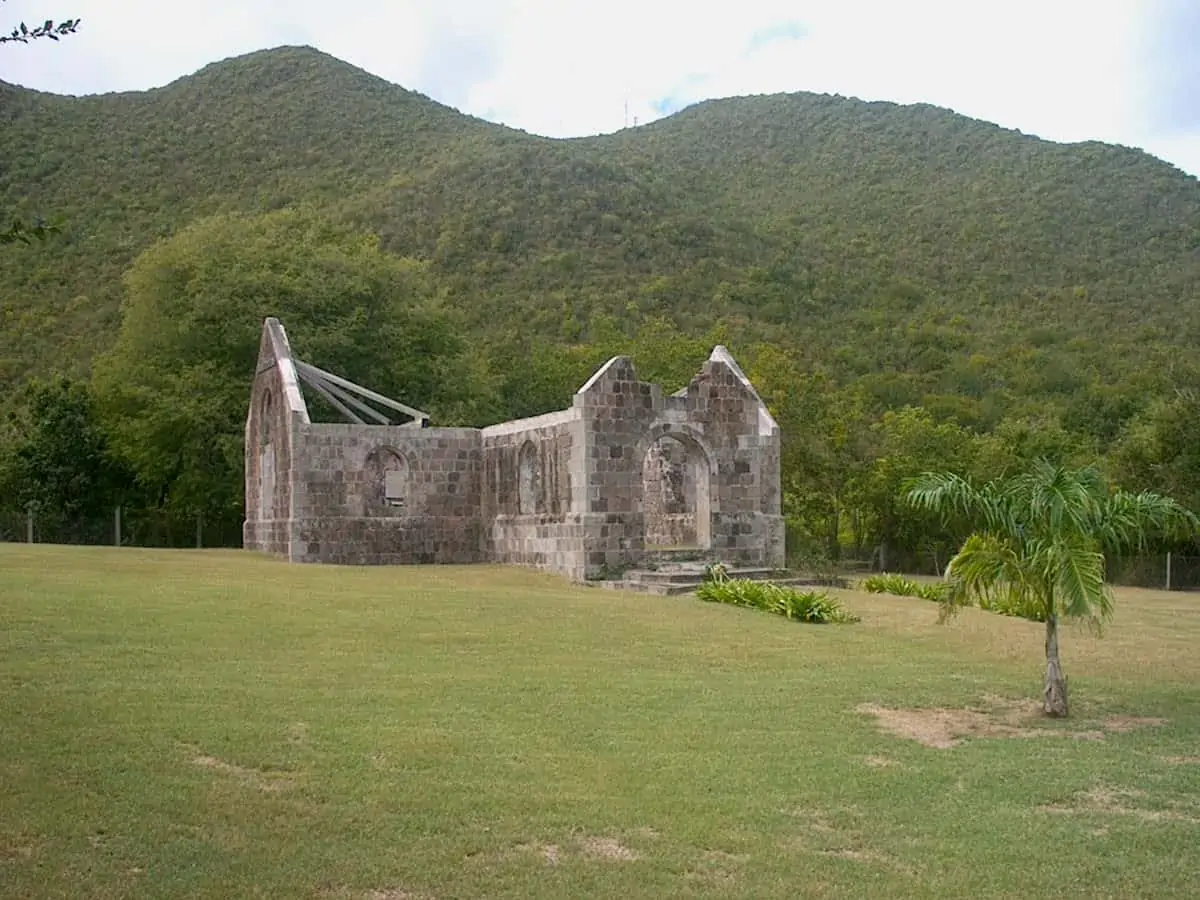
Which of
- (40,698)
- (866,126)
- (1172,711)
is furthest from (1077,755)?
(866,126)

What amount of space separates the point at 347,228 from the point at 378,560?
31063 mm

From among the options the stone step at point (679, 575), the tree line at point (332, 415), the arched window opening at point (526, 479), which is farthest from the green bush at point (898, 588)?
the arched window opening at point (526, 479)

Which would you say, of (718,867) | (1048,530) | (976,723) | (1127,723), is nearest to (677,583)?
(1048,530)

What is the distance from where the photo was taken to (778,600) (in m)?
17.7

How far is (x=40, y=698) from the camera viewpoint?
31.3 ft

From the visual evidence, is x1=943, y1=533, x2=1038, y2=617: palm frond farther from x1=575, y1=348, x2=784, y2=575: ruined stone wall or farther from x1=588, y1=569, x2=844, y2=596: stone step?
x1=575, y1=348, x2=784, y2=575: ruined stone wall

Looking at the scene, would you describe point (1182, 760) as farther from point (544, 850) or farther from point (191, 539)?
point (191, 539)

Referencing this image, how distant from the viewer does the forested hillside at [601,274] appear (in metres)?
32.3

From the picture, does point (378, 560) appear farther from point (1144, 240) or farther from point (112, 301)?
point (1144, 240)

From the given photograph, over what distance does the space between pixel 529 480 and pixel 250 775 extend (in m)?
16.7

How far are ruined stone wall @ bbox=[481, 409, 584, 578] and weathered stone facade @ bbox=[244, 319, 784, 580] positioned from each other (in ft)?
0.12

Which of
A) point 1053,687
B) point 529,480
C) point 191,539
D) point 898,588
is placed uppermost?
point 529,480

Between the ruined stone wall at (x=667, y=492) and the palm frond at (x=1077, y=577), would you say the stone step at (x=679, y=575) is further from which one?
the palm frond at (x=1077, y=577)

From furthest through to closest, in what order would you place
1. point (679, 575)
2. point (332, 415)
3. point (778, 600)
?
point (332, 415) → point (679, 575) → point (778, 600)
